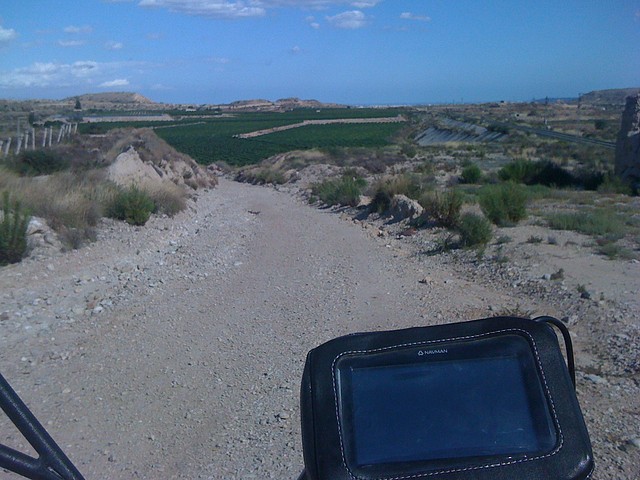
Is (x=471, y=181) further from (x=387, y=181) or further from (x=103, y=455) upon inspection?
(x=103, y=455)

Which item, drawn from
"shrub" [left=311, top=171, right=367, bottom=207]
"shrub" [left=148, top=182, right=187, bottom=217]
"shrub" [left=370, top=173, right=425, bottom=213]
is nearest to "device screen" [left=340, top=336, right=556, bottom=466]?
"shrub" [left=148, top=182, right=187, bottom=217]

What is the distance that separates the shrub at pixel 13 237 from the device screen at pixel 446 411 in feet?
43.1

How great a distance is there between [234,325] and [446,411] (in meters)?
8.51

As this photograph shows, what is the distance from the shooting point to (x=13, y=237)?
14.3 meters

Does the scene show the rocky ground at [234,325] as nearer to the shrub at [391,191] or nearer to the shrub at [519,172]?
the shrub at [391,191]

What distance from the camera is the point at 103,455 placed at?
253 inches

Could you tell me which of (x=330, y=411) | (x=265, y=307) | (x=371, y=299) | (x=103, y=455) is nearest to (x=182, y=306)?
(x=265, y=307)

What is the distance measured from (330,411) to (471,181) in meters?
33.7

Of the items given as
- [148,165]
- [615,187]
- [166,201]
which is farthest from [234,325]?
[615,187]

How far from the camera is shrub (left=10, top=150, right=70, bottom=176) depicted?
2680 cm

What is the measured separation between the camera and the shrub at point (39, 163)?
26.8 m

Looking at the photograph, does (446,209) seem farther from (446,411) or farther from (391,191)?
(446,411)

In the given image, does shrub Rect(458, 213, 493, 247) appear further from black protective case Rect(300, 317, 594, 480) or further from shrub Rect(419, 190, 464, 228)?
black protective case Rect(300, 317, 594, 480)

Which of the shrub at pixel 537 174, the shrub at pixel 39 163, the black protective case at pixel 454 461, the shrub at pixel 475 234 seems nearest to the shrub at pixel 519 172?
the shrub at pixel 537 174
